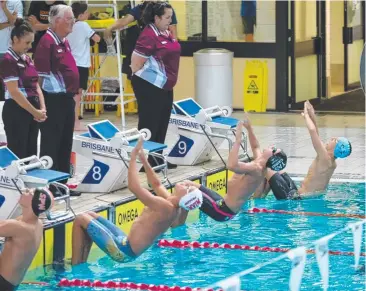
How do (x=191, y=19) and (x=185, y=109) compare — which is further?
(x=191, y=19)

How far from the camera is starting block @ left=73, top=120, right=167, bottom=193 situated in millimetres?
10022

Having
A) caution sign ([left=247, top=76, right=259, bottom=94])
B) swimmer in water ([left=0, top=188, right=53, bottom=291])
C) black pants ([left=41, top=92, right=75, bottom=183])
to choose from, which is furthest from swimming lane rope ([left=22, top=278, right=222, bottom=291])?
caution sign ([left=247, top=76, right=259, bottom=94])

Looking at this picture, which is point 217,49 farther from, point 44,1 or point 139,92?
point 139,92

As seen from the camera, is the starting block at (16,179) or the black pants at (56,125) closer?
the starting block at (16,179)

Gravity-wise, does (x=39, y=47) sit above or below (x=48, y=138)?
above

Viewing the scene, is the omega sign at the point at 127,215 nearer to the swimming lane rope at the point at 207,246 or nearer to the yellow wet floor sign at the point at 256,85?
the swimming lane rope at the point at 207,246

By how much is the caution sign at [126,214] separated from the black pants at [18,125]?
102 cm

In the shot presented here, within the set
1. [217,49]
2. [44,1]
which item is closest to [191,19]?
[217,49]

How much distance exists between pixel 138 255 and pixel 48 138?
1.66 m

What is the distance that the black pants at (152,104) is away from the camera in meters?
11.0

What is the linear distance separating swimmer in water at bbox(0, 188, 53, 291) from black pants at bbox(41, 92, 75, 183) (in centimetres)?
209

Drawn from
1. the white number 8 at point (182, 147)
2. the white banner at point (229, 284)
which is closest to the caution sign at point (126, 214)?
the white number 8 at point (182, 147)

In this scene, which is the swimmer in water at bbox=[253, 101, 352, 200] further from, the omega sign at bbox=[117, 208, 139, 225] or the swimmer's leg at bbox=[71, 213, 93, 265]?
the swimmer's leg at bbox=[71, 213, 93, 265]

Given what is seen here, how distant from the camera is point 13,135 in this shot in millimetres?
9312
